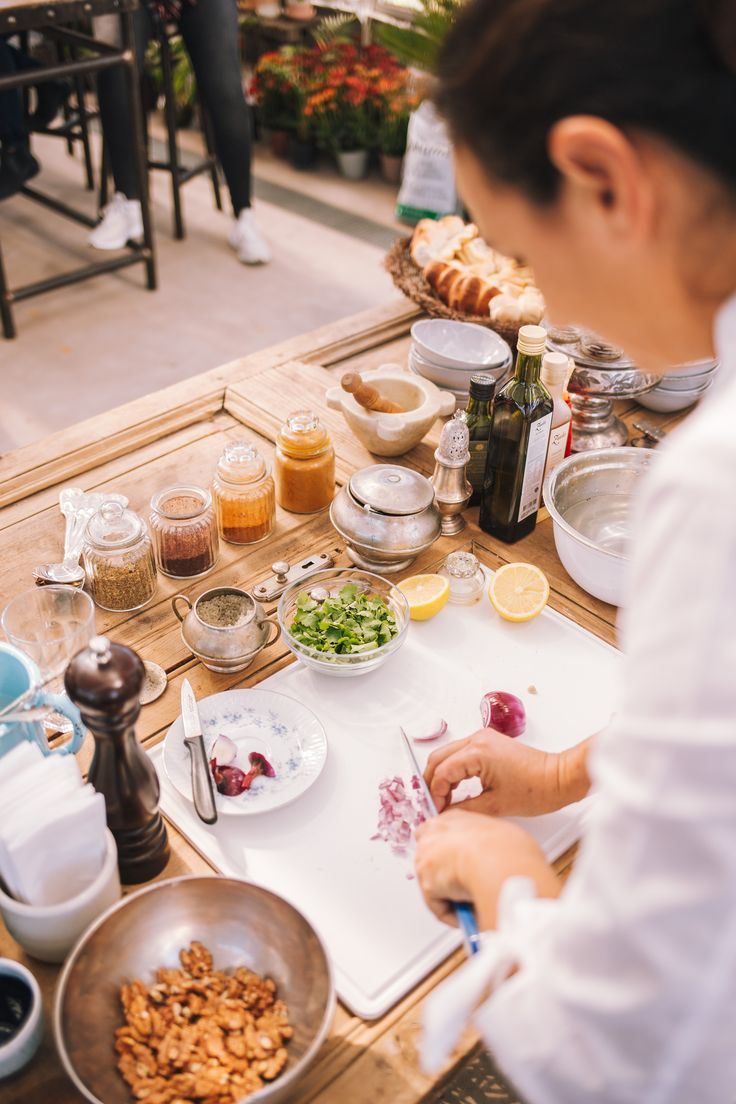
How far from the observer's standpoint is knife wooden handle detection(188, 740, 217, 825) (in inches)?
37.5

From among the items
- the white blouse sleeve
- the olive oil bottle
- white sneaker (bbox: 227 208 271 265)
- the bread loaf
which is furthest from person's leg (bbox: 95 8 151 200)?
the white blouse sleeve

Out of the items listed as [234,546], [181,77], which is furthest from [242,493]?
[181,77]

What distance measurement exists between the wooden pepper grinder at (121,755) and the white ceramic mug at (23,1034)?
14 centimetres

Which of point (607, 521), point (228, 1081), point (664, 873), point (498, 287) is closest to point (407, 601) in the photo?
point (607, 521)

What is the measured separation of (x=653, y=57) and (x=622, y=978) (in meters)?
0.51

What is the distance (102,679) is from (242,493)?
57cm

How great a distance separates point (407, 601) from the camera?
3.98ft

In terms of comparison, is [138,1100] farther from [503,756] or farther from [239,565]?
[239,565]

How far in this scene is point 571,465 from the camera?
1366 mm

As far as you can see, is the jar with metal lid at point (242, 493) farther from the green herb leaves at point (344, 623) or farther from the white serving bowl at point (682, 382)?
the white serving bowl at point (682, 382)

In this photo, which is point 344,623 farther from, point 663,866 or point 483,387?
point 663,866

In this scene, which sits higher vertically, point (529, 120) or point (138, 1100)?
point (529, 120)

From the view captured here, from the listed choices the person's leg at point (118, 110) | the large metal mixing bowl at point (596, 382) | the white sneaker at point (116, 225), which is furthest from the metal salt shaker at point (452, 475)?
the white sneaker at point (116, 225)

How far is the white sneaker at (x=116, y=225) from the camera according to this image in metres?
3.60
